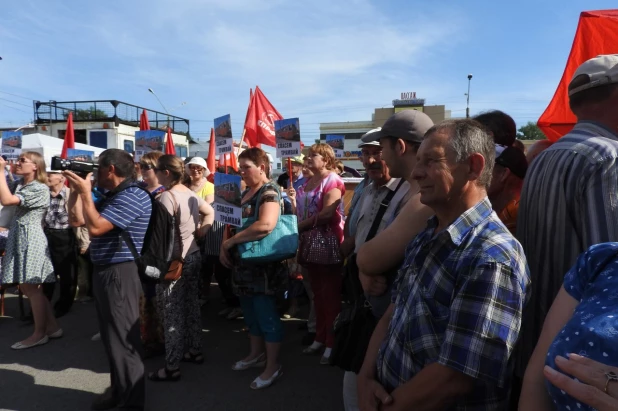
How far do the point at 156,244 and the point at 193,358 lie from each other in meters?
1.38

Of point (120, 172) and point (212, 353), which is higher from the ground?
point (120, 172)

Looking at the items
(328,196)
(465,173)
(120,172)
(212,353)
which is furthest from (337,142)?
(465,173)

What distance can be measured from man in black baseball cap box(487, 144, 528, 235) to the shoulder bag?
5.65 feet

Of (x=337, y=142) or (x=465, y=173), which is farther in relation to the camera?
(x=337, y=142)

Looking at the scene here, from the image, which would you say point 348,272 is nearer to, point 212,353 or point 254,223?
point 254,223

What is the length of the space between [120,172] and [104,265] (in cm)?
67

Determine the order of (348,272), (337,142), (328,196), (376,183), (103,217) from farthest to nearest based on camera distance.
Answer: (337,142), (328,196), (103,217), (376,183), (348,272)

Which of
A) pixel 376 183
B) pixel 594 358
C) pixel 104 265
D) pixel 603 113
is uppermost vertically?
pixel 603 113

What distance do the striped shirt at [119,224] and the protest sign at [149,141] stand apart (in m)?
3.98

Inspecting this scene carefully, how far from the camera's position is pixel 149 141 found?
6.93m

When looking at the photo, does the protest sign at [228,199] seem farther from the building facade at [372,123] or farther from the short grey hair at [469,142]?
the building facade at [372,123]

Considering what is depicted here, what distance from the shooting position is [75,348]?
4.46m

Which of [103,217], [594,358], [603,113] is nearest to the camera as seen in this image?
[594,358]

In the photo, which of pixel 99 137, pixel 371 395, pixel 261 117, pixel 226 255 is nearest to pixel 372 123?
pixel 99 137
